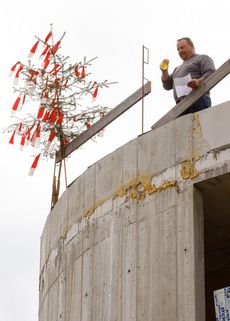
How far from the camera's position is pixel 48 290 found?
54.2 feet

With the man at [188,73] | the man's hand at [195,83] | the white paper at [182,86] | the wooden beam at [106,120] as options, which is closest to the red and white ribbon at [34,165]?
the wooden beam at [106,120]

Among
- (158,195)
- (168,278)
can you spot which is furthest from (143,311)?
(158,195)

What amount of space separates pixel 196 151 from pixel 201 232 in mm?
947

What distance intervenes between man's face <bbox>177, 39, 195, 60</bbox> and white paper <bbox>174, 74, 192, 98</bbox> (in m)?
0.37

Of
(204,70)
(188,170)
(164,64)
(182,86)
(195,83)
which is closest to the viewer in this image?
(188,170)

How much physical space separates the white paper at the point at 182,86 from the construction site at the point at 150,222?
292mm

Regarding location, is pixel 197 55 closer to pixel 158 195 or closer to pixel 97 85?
pixel 158 195

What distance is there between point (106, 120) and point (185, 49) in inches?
70.9

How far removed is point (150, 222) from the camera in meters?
13.7

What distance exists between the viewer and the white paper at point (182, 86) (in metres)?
14.4

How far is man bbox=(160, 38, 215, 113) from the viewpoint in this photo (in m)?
14.2

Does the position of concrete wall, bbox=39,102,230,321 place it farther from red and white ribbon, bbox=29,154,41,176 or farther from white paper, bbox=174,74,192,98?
red and white ribbon, bbox=29,154,41,176

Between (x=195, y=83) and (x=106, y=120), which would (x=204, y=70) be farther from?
(x=106, y=120)

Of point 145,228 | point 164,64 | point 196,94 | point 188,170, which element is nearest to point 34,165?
point 164,64
